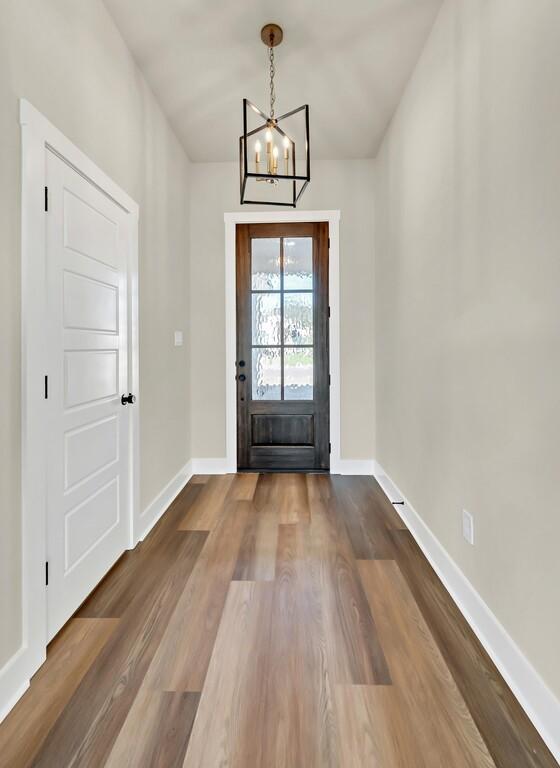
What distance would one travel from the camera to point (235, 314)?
13.2ft

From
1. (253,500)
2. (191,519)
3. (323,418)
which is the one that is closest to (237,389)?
(323,418)

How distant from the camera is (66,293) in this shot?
1828mm

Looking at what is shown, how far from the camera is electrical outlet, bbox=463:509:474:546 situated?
1.83 m

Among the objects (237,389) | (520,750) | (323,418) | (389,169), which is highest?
(389,169)

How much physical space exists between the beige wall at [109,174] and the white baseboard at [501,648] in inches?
64.6

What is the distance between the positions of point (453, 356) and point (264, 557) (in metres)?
1.44

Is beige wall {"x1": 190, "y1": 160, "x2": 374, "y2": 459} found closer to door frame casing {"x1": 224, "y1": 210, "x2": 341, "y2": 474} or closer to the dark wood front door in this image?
door frame casing {"x1": 224, "y1": 210, "x2": 341, "y2": 474}

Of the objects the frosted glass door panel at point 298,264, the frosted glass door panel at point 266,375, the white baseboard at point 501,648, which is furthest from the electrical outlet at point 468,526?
the frosted glass door panel at point 298,264

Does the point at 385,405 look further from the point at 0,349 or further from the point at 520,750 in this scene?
the point at 0,349

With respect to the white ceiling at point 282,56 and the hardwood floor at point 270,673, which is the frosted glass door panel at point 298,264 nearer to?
the white ceiling at point 282,56

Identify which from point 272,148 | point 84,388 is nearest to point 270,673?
point 84,388

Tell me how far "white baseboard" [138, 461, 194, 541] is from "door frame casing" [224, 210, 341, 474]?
435 mm

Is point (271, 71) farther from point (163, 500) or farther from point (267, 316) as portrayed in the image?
point (163, 500)

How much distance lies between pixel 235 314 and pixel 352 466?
5.80ft
